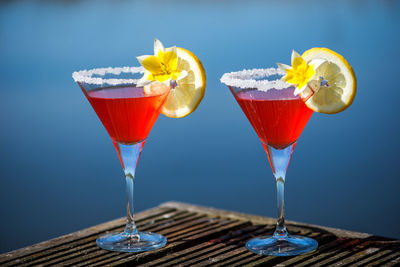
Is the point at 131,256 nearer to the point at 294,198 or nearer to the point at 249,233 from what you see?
the point at 249,233

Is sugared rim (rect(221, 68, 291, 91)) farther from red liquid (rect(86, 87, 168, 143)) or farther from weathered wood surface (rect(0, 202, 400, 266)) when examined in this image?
weathered wood surface (rect(0, 202, 400, 266))

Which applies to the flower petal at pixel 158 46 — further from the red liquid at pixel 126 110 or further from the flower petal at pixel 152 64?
the red liquid at pixel 126 110

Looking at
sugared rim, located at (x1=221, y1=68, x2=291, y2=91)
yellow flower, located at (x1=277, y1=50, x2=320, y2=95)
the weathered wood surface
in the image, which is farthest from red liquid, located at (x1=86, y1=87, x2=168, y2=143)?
yellow flower, located at (x1=277, y1=50, x2=320, y2=95)

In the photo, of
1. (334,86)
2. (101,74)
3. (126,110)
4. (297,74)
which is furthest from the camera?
(101,74)

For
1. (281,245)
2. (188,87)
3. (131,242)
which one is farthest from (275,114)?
(131,242)

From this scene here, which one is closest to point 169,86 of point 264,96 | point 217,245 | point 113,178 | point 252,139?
point 264,96

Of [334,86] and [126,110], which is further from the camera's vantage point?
[126,110]

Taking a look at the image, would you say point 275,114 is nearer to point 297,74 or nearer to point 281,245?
point 297,74

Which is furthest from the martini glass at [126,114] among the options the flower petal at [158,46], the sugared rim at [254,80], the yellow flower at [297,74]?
the yellow flower at [297,74]
